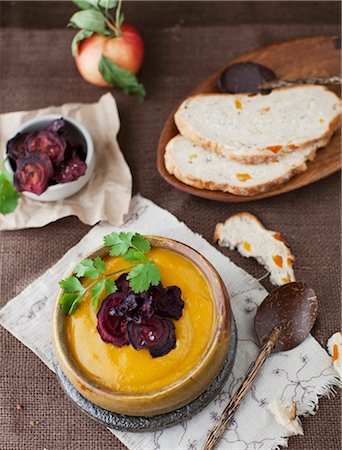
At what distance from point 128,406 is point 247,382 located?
0.38 metres

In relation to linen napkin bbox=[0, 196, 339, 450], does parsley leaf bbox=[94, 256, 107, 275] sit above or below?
above

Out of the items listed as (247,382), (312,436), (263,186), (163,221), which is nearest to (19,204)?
(163,221)

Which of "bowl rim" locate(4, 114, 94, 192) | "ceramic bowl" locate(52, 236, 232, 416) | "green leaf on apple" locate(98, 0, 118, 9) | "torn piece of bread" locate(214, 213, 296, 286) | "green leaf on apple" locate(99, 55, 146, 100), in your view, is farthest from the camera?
"green leaf on apple" locate(99, 55, 146, 100)

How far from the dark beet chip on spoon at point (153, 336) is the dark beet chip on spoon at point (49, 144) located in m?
0.76

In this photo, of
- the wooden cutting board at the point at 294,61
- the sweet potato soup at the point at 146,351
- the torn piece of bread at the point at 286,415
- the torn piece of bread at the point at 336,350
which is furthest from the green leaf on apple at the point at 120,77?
the torn piece of bread at the point at 286,415

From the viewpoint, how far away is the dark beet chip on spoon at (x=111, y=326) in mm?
1941

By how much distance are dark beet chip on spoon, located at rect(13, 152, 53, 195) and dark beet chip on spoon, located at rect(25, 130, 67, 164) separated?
0.03 metres

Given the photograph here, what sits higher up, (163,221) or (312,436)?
(163,221)

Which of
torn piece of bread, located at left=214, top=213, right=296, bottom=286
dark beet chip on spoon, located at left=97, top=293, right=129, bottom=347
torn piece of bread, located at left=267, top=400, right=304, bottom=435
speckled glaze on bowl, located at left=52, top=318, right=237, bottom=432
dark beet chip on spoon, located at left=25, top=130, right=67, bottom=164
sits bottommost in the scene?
torn piece of bread, located at left=267, top=400, right=304, bottom=435

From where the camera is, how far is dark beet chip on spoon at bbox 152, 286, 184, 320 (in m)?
1.96

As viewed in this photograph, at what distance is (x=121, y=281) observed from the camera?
204 centimetres

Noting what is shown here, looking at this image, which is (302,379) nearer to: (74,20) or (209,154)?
(209,154)

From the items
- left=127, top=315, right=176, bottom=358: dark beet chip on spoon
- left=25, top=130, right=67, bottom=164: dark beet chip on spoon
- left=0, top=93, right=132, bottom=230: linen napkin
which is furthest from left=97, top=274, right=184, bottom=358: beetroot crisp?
left=25, top=130, right=67, bottom=164: dark beet chip on spoon

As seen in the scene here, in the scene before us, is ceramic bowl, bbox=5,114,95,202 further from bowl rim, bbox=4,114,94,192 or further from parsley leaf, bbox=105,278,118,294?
parsley leaf, bbox=105,278,118,294
